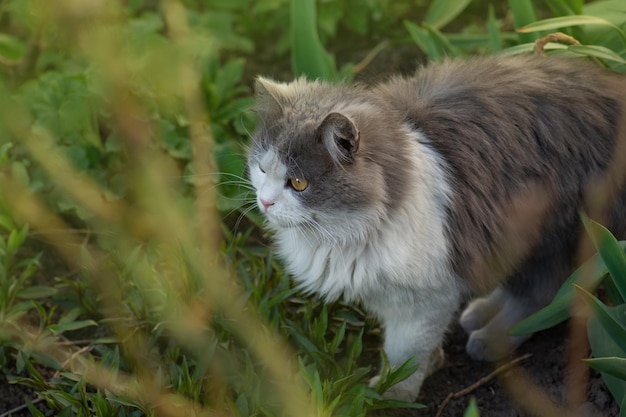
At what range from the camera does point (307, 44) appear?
296 centimetres

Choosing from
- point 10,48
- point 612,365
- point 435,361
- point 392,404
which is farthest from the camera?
point 10,48

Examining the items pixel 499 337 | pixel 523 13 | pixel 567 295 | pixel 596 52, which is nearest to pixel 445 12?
pixel 523 13

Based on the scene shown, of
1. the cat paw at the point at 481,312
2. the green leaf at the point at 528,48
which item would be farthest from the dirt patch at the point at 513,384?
the green leaf at the point at 528,48

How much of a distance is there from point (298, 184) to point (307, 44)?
100cm

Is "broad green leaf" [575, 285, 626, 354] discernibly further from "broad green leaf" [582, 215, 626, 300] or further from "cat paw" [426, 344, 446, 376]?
"cat paw" [426, 344, 446, 376]

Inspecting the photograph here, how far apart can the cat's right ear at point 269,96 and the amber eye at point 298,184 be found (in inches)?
9.2

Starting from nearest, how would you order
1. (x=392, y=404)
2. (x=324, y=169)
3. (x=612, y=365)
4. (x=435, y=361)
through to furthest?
1. (x=612, y=365)
2. (x=324, y=169)
3. (x=392, y=404)
4. (x=435, y=361)

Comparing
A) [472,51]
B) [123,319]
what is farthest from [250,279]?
[472,51]

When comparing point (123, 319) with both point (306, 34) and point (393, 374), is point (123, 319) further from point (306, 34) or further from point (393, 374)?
point (306, 34)

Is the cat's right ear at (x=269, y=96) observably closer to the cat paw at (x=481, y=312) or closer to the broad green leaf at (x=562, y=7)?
the cat paw at (x=481, y=312)

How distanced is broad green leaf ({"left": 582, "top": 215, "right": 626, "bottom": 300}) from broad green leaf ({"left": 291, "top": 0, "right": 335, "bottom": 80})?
1.25 m

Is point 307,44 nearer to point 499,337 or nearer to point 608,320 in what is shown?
point 499,337

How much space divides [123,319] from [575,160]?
4.94 feet

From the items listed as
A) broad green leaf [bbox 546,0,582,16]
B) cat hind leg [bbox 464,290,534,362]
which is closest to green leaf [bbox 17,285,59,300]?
cat hind leg [bbox 464,290,534,362]
